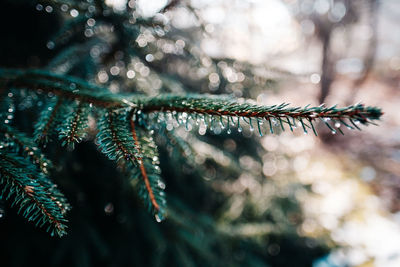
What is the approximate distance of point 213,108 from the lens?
59 cm

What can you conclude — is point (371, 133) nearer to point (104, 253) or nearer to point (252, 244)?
point (252, 244)

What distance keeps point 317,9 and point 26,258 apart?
887cm

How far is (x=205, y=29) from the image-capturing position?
1.28 m

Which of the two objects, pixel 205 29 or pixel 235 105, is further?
pixel 205 29

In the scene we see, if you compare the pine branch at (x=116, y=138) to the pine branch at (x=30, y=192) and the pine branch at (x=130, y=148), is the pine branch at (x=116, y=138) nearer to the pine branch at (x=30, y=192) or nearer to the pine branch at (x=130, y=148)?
Answer: the pine branch at (x=130, y=148)

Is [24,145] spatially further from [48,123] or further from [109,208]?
[109,208]

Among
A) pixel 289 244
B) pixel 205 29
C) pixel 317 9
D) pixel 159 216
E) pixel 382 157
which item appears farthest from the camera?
pixel 317 9

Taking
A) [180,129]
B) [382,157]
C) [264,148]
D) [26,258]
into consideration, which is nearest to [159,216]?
[180,129]

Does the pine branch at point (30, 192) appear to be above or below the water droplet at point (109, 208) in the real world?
below

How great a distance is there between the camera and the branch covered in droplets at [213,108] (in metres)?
0.48

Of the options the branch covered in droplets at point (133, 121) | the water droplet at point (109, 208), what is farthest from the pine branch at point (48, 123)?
the water droplet at point (109, 208)

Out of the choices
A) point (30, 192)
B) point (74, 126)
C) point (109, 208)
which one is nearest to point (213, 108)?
point (74, 126)

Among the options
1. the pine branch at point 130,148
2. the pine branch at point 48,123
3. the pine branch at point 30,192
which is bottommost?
the pine branch at point 30,192

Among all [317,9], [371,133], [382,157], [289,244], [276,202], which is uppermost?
[317,9]
